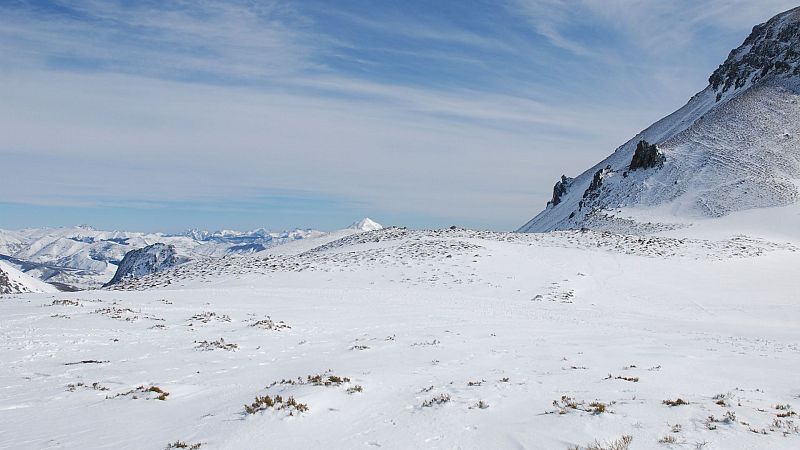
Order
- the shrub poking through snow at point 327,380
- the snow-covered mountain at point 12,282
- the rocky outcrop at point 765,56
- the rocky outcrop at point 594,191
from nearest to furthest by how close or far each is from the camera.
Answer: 1. the shrub poking through snow at point 327,380
2. the rocky outcrop at point 594,191
3. the rocky outcrop at point 765,56
4. the snow-covered mountain at point 12,282

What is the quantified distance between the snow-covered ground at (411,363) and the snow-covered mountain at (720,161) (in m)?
37.6

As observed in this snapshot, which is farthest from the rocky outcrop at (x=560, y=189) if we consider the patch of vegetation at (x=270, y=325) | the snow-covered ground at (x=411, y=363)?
the patch of vegetation at (x=270, y=325)

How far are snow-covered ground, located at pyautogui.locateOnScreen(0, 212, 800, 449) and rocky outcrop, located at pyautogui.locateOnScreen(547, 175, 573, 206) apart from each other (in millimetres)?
76908

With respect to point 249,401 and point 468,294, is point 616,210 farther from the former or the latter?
point 249,401

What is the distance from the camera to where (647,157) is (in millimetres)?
78000

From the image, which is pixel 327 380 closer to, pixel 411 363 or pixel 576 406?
pixel 411 363

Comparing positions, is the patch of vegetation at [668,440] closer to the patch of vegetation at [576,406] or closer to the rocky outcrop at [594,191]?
the patch of vegetation at [576,406]

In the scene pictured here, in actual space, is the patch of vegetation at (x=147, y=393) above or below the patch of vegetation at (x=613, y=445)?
below

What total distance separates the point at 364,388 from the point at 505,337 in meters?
8.01

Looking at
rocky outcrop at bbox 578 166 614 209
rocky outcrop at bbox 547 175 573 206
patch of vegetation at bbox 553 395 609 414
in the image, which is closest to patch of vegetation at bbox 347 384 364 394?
patch of vegetation at bbox 553 395 609 414

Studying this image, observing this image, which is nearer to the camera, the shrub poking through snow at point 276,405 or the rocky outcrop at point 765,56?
the shrub poking through snow at point 276,405

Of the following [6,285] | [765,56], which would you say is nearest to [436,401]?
[765,56]

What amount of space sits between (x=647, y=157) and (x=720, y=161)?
9871mm

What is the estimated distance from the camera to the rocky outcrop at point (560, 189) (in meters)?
108
